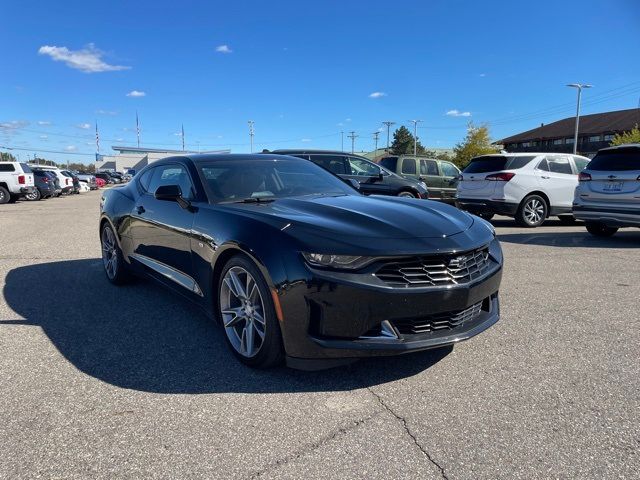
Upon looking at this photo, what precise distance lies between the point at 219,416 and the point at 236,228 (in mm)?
1210

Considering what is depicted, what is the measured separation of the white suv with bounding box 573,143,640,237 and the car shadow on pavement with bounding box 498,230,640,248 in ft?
1.25

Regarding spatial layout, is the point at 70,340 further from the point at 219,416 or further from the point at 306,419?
the point at 306,419

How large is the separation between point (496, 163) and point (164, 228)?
8.87 meters

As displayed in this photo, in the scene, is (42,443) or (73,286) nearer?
(42,443)

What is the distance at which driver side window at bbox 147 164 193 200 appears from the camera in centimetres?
409

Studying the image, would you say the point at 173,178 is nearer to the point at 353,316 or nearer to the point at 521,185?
the point at 353,316

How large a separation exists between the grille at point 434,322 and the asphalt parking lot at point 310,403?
1.22ft

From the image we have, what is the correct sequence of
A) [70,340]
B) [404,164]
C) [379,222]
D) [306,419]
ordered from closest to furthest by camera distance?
1. [306,419]
2. [379,222]
3. [70,340]
4. [404,164]

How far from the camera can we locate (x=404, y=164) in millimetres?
14766

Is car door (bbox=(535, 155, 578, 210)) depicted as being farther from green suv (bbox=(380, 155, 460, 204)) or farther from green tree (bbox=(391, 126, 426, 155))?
green tree (bbox=(391, 126, 426, 155))

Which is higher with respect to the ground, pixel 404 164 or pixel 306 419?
pixel 404 164

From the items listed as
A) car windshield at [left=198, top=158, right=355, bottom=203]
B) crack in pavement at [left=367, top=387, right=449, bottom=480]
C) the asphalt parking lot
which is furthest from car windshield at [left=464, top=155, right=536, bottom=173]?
crack in pavement at [left=367, top=387, right=449, bottom=480]

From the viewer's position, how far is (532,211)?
11.0 metres

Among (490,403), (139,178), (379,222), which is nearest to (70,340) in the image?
(139,178)
